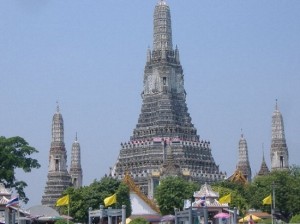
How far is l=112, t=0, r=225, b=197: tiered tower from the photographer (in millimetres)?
125812

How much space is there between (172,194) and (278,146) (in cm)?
4048

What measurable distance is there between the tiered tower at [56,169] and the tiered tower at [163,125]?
810cm

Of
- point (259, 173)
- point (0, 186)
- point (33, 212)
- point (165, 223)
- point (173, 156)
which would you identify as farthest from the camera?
point (259, 173)

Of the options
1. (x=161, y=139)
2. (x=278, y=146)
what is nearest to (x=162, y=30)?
(x=161, y=139)

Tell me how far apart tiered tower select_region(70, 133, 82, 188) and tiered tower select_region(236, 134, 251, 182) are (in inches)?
992

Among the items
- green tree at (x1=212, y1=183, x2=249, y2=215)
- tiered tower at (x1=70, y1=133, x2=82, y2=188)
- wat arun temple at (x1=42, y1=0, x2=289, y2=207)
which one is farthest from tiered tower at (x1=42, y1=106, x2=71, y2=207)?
green tree at (x1=212, y1=183, x2=249, y2=215)

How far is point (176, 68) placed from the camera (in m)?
133

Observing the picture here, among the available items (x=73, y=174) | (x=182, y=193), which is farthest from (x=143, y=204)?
(x=73, y=174)

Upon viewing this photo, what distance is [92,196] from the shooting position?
281 feet

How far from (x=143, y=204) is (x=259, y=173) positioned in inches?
1382

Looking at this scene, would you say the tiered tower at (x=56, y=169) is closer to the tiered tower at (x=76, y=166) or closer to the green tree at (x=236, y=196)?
the tiered tower at (x=76, y=166)

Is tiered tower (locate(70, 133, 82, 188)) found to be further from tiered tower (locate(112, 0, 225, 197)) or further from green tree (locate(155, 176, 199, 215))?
green tree (locate(155, 176, 199, 215))

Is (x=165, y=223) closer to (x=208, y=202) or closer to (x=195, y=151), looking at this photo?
(x=208, y=202)

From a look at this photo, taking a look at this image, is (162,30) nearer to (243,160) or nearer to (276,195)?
(243,160)
